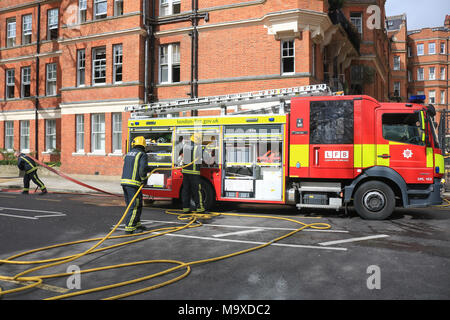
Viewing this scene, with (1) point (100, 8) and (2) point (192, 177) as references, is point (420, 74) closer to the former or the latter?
(1) point (100, 8)

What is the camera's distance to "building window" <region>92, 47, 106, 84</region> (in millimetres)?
20061

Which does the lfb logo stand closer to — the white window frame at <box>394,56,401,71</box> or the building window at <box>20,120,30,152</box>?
the building window at <box>20,120,30,152</box>

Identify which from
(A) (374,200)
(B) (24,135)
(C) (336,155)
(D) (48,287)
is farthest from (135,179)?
(B) (24,135)

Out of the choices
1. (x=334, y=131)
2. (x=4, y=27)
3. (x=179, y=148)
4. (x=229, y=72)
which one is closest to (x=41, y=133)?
(x=4, y=27)

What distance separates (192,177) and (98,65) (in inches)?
534

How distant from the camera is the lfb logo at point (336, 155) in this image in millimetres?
8727

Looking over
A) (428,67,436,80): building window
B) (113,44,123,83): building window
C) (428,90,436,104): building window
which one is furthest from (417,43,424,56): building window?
(113,44,123,83): building window

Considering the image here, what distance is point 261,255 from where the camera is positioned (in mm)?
5559

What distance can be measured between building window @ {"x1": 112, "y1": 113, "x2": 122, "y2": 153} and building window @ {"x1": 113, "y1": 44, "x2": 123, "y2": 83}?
1.96 metres

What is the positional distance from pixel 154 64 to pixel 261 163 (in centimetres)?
1215

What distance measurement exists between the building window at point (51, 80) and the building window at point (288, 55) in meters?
15.4

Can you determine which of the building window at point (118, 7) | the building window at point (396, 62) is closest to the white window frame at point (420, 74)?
the building window at point (396, 62)
